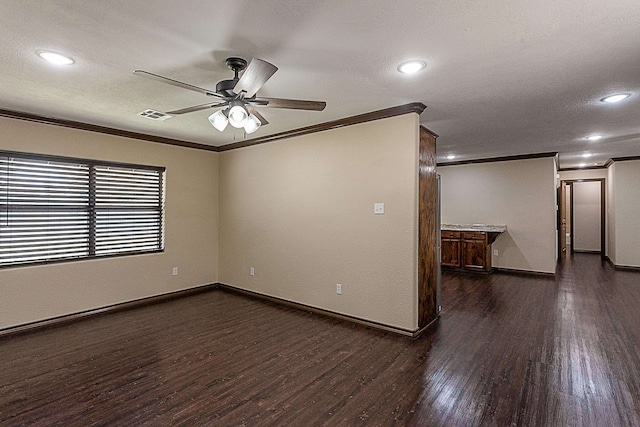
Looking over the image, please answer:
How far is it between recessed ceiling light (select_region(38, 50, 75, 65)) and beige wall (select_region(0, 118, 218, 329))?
1.86 m

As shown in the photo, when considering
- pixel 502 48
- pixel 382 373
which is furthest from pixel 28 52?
pixel 382 373

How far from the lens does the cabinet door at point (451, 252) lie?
23.4 feet

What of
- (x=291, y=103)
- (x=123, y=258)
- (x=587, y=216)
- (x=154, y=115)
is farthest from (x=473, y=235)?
(x=123, y=258)

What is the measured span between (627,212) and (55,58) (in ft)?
32.0

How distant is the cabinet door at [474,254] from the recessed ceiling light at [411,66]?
16.6 feet

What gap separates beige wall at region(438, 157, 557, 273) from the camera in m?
6.71

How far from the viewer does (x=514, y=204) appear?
7094 millimetres

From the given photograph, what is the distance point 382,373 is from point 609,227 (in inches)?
334

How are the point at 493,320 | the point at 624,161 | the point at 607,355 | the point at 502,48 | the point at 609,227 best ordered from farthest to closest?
the point at 609,227, the point at 624,161, the point at 493,320, the point at 607,355, the point at 502,48

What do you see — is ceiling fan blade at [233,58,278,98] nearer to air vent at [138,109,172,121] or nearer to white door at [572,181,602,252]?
air vent at [138,109,172,121]

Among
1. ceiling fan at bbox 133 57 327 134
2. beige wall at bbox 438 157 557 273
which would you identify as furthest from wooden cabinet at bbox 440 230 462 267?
ceiling fan at bbox 133 57 327 134

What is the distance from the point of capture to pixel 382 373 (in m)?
2.86

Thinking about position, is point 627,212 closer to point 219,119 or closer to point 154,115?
point 219,119

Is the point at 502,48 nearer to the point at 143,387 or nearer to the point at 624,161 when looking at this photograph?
the point at 143,387
